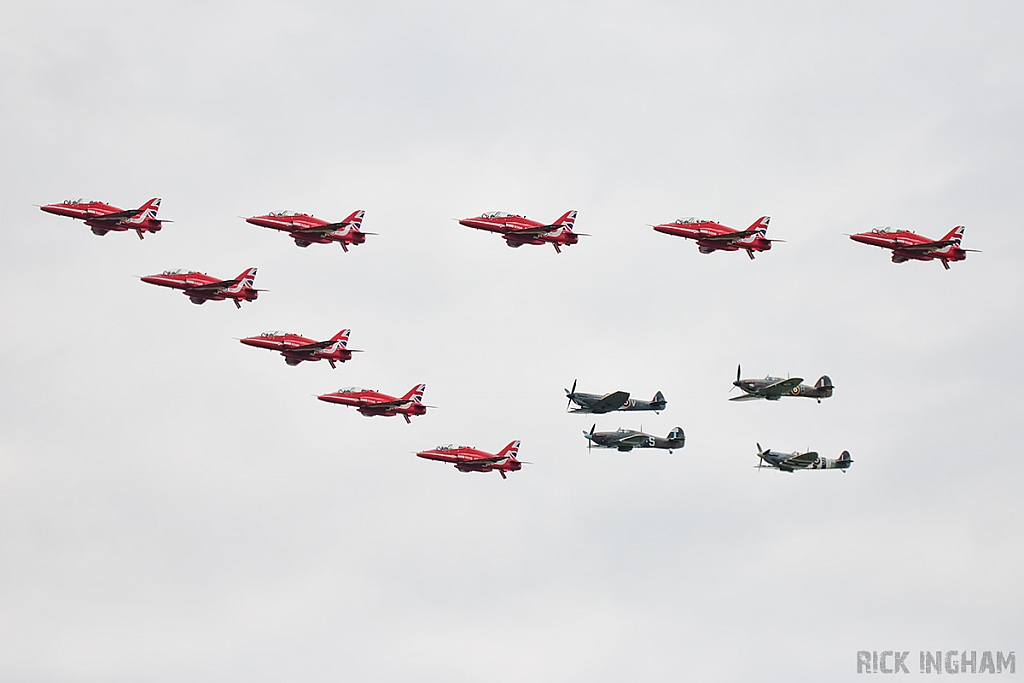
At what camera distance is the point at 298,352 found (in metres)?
177

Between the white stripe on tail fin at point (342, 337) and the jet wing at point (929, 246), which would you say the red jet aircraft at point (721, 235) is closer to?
the jet wing at point (929, 246)

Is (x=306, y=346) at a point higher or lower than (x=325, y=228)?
lower

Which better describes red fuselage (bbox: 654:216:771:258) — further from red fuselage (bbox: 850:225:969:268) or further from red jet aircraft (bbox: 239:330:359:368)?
red jet aircraft (bbox: 239:330:359:368)

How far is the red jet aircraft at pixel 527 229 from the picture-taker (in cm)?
18575

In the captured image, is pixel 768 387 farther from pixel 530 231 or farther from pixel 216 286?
pixel 216 286

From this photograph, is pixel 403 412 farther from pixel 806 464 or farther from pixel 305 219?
pixel 806 464

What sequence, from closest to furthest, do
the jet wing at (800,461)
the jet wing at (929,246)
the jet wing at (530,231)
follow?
the jet wing at (929,246) < the jet wing at (530,231) < the jet wing at (800,461)

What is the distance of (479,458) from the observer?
621 feet

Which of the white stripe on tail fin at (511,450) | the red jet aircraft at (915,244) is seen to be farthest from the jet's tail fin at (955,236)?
the white stripe on tail fin at (511,450)

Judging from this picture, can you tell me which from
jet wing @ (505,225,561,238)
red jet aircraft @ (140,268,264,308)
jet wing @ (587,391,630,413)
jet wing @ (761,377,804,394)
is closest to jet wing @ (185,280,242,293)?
red jet aircraft @ (140,268,264,308)

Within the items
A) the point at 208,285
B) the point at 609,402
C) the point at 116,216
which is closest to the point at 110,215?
the point at 116,216

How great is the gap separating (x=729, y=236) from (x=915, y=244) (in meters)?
22.4

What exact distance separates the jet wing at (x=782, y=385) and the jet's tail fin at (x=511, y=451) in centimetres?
3008

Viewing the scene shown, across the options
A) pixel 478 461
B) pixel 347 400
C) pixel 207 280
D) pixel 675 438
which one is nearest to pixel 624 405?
pixel 675 438
